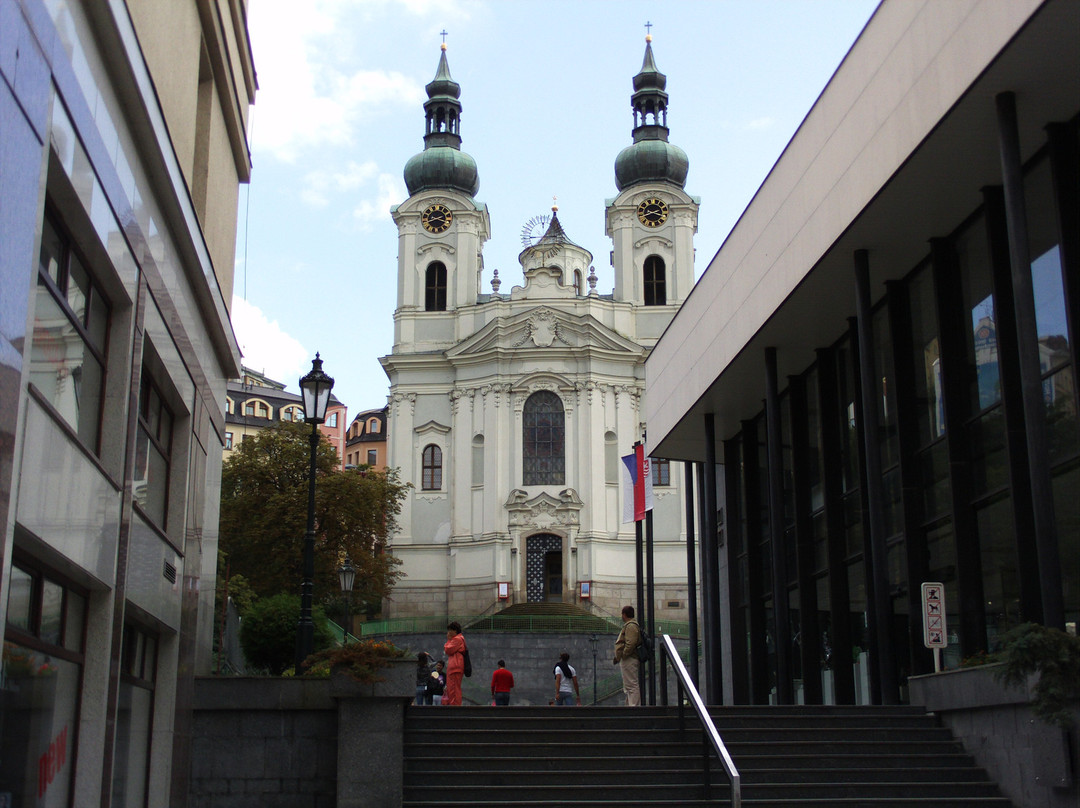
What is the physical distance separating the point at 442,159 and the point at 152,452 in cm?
5263

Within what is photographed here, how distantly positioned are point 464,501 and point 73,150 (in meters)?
49.5

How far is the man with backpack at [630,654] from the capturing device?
18.1 metres

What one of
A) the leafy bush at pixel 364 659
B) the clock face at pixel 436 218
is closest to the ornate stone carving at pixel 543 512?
the clock face at pixel 436 218

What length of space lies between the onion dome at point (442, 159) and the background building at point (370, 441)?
38681mm

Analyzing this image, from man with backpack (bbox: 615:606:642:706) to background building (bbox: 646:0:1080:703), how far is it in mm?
3286

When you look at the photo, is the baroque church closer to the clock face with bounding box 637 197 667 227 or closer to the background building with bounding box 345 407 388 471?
the clock face with bounding box 637 197 667 227

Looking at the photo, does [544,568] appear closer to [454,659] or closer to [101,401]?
[454,659]

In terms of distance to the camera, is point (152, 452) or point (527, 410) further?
point (527, 410)

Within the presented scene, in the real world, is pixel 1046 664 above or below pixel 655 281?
below

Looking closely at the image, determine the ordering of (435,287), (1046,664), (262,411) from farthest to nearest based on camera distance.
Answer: (262,411)
(435,287)
(1046,664)

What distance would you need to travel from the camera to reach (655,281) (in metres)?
62.5

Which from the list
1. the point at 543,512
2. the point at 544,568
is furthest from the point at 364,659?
the point at 544,568

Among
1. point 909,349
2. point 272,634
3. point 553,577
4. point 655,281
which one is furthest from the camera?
point 655,281

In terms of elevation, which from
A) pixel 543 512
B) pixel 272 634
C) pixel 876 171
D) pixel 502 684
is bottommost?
pixel 502 684
